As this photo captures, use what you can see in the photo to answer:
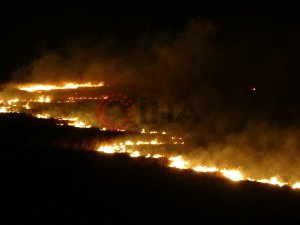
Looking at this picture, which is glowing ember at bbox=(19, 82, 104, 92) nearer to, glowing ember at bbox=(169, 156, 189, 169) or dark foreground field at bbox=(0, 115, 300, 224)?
glowing ember at bbox=(169, 156, 189, 169)

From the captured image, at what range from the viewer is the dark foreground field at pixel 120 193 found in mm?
4906

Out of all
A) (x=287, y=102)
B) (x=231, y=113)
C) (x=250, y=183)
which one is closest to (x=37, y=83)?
(x=231, y=113)

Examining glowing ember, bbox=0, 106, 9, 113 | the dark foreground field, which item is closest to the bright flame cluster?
the dark foreground field

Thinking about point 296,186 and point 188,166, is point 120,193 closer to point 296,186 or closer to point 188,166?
point 188,166

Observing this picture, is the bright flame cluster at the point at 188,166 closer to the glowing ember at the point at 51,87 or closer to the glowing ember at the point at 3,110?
the glowing ember at the point at 3,110

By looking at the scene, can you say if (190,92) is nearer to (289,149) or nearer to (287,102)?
(287,102)

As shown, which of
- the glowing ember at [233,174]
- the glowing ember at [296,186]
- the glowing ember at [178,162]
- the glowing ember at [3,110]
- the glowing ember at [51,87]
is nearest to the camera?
the glowing ember at [296,186]

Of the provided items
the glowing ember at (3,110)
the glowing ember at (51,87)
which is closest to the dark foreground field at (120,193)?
the glowing ember at (3,110)

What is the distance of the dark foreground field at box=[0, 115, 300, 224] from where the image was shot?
16.1ft

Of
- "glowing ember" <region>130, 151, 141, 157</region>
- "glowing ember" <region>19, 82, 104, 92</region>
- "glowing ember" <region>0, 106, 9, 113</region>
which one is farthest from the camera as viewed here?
"glowing ember" <region>19, 82, 104, 92</region>

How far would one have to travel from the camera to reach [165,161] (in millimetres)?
7590

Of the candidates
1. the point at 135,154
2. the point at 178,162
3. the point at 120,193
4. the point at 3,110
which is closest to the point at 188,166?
the point at 178,162

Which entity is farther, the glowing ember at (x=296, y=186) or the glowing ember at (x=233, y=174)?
the glowing ember at (x=233, y=174)

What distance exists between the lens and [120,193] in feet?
18.0
